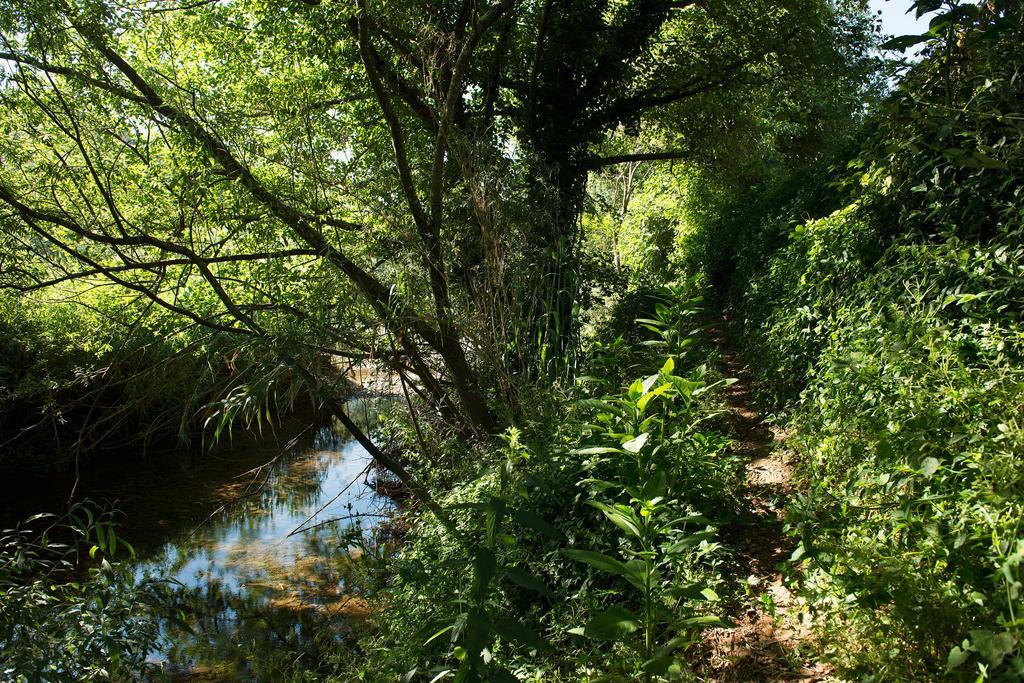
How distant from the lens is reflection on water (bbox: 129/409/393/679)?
17.2ft

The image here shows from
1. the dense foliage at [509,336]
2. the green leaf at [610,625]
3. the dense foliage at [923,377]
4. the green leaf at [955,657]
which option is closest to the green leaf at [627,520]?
the dense foliage at [509,336]

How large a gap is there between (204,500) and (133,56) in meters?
5.01

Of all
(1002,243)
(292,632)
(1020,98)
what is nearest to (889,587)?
(1002,243)

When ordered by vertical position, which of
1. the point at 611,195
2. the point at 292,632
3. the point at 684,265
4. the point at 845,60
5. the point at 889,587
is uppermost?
the point at 611,195

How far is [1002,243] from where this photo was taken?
11.2 ft

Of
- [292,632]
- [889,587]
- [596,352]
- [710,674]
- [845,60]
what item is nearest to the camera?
[889,587]

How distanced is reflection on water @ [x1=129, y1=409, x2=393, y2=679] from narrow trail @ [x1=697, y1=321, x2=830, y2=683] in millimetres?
2664

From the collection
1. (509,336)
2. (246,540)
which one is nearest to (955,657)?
(509,336)

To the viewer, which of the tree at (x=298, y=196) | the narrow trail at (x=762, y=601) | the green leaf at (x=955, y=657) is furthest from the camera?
the tree at (x=298, y=196)

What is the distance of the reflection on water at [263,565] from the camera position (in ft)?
17.2

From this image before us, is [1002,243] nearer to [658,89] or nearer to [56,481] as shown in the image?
[658,89]

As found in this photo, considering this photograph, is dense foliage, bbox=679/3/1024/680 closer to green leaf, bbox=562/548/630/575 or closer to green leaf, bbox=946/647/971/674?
green leaf, bbox=946/647/971/674

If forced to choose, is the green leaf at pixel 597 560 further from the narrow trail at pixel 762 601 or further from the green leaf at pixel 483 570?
the narrow trail at pixel 762 601

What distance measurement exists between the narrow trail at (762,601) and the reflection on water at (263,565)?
2.66 m
